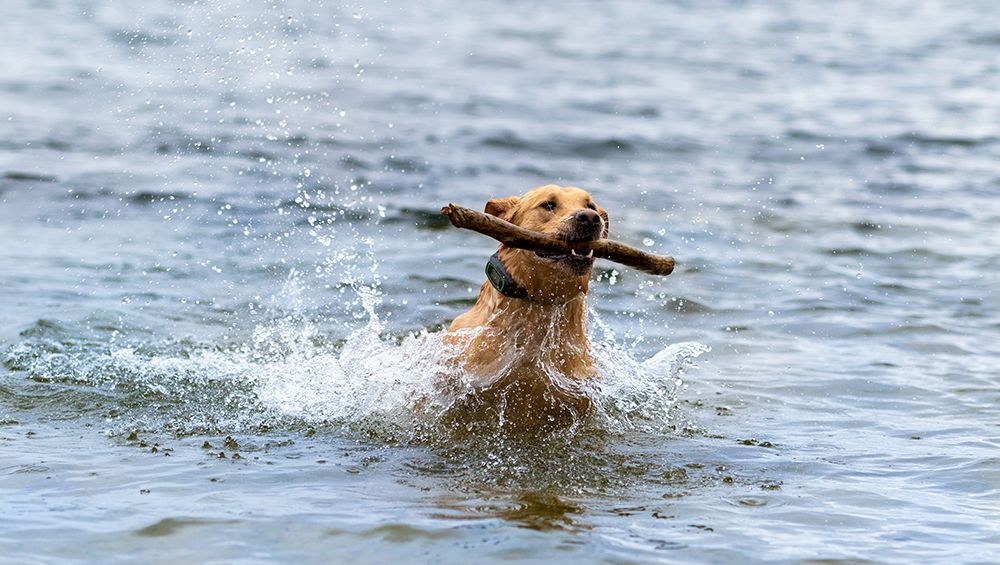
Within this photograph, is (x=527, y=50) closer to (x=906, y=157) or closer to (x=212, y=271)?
(x=906, y=157)

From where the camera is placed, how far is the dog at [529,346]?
6180 millimetres

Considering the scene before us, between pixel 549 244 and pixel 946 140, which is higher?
pixel 946 140

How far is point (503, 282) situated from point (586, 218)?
521 mm

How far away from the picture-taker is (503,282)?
6129mm

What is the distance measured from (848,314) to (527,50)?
13548 mm

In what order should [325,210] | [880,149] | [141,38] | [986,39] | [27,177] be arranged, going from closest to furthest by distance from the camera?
[325,210]
[27,177]
[880,149]
[141,38]
[986,39]

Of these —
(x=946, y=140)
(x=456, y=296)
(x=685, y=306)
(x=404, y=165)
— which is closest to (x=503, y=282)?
(x=456, y=296)

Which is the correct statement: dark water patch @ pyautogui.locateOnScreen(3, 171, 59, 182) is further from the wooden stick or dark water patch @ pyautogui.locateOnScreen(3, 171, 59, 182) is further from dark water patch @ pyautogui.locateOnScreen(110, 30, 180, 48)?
the wooden stick

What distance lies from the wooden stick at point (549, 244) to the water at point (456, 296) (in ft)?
3.07

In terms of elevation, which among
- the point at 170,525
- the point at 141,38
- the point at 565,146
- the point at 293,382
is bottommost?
the point at 170,525

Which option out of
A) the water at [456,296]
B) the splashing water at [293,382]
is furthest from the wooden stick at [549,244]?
the water at [456,296]

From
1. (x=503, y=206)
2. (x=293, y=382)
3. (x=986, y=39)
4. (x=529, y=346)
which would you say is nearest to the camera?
(x=529, y=346)

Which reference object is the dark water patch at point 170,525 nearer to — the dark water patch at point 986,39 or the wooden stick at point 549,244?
the wooden stick at point 549,244

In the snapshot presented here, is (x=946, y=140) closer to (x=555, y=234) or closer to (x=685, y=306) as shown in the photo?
(x=685, y=306)
